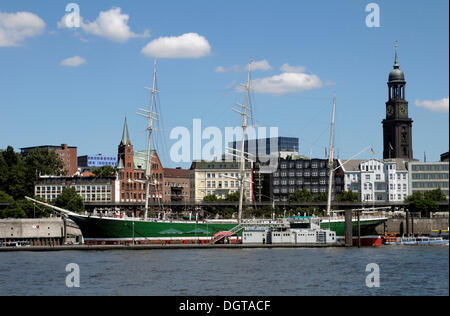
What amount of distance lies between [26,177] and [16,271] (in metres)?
110

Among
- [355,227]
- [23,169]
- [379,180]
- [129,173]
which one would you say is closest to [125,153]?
[129,173]

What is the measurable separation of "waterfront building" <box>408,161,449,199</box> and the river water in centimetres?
7696

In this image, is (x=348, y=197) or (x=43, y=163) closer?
(x=348, y=197)

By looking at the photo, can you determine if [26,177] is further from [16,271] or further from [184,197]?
[16,271]

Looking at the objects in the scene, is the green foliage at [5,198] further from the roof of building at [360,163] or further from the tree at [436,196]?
the tree at [436,196]

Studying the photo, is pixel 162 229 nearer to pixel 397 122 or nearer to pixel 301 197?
pixel 301 197

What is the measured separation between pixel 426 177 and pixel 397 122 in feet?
94.6

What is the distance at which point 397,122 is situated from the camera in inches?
7190

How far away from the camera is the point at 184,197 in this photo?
198000 millimetres

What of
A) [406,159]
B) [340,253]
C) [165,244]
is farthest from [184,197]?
[340,253]

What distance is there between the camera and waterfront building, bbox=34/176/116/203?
547 feet

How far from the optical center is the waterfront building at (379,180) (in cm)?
16000

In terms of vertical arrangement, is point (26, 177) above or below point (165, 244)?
above

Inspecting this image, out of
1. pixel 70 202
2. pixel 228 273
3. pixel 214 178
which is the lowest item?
pixel 228 273
